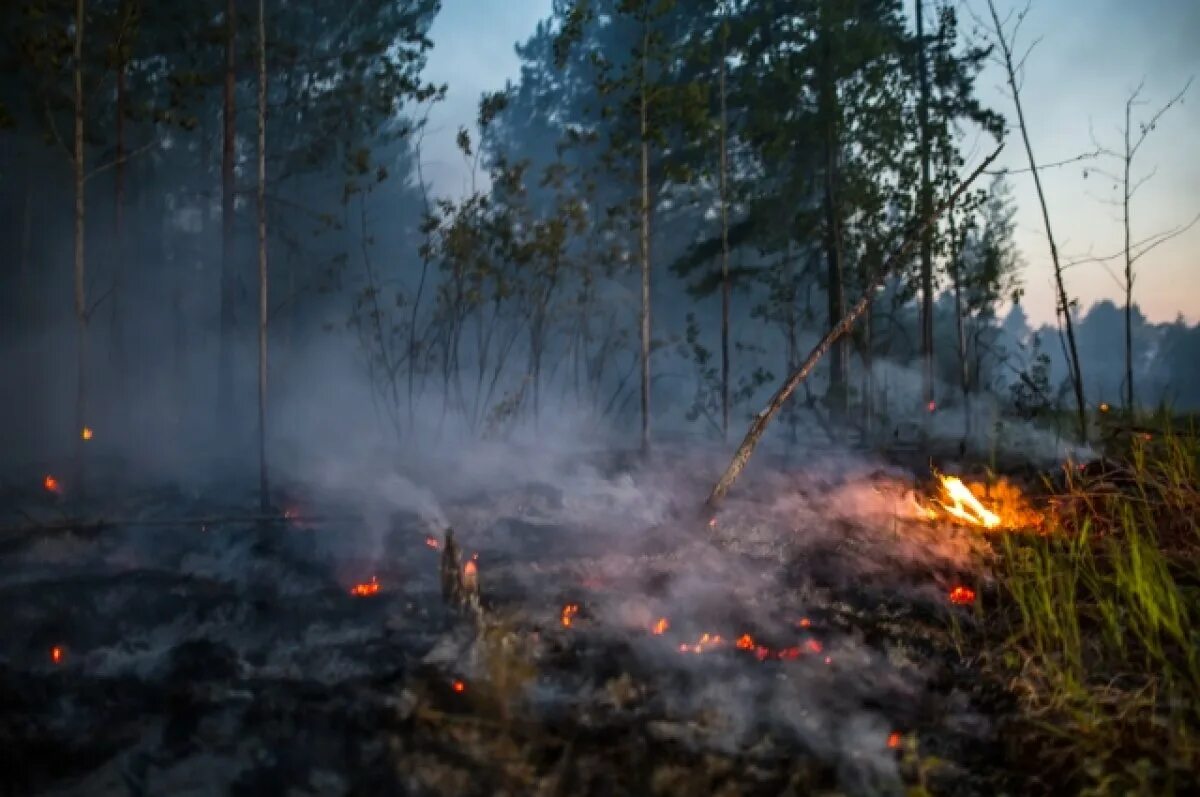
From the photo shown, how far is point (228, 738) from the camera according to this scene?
4.88 metres

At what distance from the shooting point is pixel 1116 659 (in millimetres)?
4988

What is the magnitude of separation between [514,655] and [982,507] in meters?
4.89

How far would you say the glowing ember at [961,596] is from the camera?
6.97 metres

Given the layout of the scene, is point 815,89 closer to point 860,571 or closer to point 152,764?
point 860,571

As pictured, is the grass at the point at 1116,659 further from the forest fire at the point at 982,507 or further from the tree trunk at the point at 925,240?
the tree trunk at the point at 925,240

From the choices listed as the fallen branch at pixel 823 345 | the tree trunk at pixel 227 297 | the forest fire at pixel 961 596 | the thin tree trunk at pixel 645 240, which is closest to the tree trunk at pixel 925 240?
the thin tree trunk at pixel 645 240

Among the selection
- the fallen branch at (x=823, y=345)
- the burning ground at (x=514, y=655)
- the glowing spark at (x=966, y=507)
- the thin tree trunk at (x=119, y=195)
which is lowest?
the burning ground at (x=514, y=655)

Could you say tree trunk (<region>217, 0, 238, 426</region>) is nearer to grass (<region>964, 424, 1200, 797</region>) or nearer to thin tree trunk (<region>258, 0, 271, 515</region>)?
thin tree trunk (<region>258, 0, 271, 515</region>)

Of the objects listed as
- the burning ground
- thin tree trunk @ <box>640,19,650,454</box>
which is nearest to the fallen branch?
the burning ground

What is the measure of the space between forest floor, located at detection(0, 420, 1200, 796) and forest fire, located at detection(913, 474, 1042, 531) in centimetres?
19

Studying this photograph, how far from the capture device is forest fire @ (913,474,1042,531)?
7.78m

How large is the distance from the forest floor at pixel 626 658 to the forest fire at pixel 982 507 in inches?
7.6

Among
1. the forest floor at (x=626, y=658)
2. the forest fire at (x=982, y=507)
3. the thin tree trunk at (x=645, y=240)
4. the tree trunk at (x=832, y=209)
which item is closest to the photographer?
the forest floor at (x=626, y=658)

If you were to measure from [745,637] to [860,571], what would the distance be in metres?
2.11
